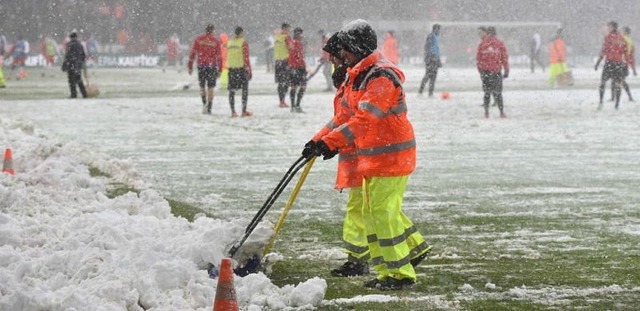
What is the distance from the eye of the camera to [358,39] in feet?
19.1

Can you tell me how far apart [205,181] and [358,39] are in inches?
196

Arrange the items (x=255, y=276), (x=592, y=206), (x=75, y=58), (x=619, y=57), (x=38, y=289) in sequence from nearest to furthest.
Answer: (x=38, y=289) < (x=255, y=276) < (x=592, y=206) < (x=619, y=57) < (x=75, y=58)

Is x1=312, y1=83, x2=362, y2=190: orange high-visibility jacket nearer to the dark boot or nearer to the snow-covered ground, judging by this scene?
the dark boot

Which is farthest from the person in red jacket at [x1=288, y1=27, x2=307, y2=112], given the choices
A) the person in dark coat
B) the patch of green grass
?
the patch of green grass

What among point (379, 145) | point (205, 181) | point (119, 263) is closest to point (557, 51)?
point (205, 181)

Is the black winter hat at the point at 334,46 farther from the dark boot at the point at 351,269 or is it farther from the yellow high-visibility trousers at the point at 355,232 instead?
the dark boot at the point at 351,269

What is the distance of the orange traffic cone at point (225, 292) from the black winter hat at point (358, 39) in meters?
1.71

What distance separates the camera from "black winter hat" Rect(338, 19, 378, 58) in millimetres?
5801

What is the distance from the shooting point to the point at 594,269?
20.4ft

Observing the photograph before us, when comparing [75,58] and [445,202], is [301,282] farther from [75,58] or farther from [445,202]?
[75,58]

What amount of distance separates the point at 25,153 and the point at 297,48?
10.7 metres

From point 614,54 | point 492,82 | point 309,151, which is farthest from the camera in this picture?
point 614,54

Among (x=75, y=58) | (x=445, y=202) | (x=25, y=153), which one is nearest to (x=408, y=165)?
(x=445, y=202)

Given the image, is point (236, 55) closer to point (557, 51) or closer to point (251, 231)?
point (557, 51)
